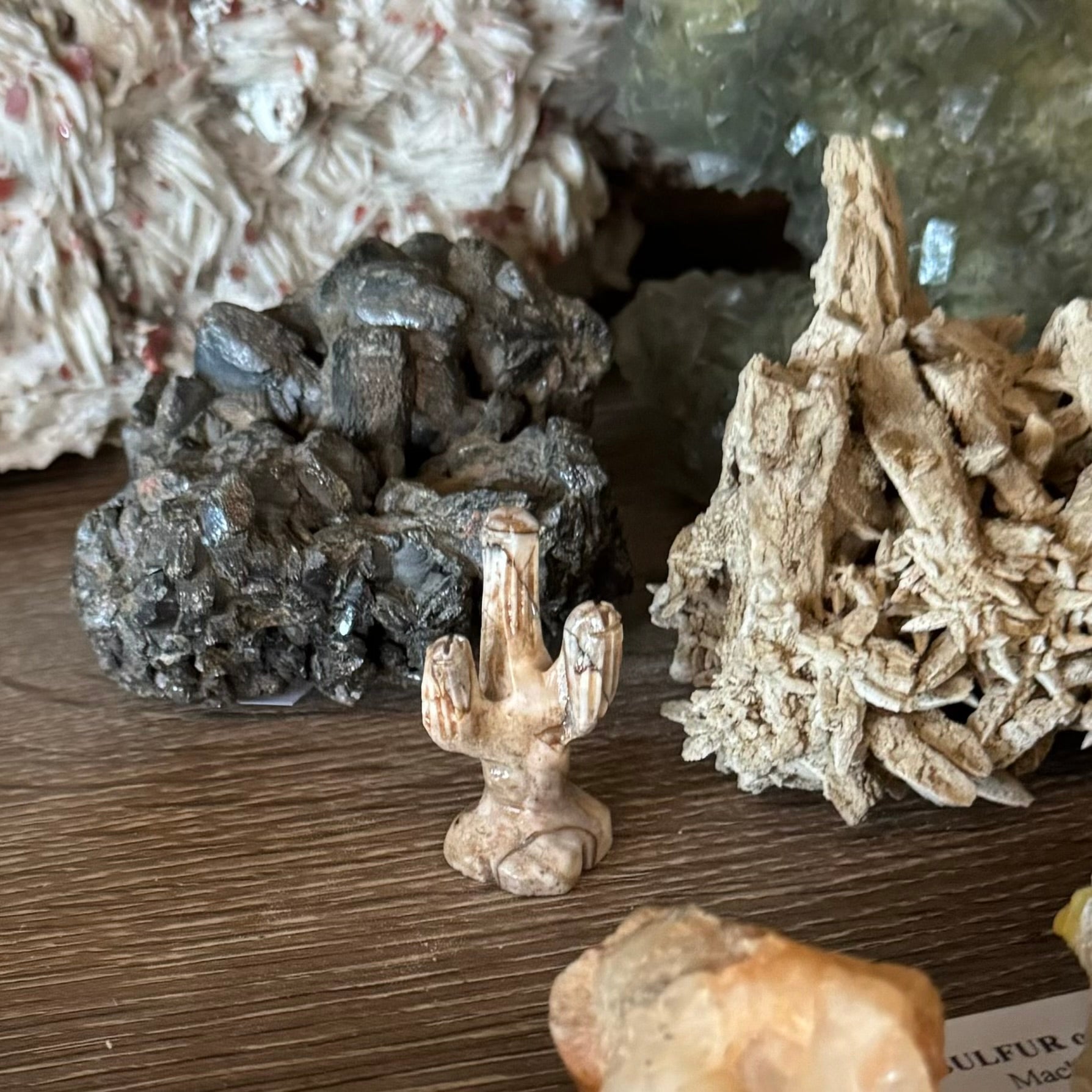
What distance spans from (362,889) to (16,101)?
731mm

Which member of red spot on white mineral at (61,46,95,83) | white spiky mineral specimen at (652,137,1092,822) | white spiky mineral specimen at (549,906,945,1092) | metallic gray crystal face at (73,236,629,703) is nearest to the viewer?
white spiky mineral specimen at (549,906,945,1092)

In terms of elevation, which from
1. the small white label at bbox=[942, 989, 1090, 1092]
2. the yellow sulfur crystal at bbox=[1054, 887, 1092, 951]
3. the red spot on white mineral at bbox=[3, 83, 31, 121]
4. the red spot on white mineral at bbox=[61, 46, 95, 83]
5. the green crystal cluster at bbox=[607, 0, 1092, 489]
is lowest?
the small white label at bbox=[942, 989, 1090, 1092]

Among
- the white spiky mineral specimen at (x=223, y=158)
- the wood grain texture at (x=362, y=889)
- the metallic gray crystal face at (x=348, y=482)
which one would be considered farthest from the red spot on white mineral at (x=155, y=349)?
the wood grain texture at (x=362, y=889)

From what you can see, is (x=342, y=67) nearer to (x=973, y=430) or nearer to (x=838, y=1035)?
(x=973, y=430)

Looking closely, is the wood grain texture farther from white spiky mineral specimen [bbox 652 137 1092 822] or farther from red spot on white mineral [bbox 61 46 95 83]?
red spot on white mineral [bbox 61 46 95 83]

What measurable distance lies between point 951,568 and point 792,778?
6.7 inches

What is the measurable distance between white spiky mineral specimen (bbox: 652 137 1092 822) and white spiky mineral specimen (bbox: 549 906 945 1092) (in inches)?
11.8

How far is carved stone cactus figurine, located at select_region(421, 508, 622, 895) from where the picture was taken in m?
0.69

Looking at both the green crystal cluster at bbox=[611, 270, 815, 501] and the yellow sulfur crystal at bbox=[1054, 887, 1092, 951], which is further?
the green crystal cluster at bbox=[611, 270, 815, 501]

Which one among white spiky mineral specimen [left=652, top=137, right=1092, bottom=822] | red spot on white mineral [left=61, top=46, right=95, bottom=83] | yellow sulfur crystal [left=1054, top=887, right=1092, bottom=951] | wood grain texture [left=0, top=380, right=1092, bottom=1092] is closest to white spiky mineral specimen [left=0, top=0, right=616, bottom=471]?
red spot on white mineral [left=61, top=46, right=95, bottom=83]

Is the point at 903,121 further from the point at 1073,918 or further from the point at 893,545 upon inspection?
the point at 1073,918

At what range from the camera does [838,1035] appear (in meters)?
0.44

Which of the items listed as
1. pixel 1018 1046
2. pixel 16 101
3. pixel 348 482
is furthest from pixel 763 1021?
pixel 16 101

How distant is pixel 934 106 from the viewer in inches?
40.6
